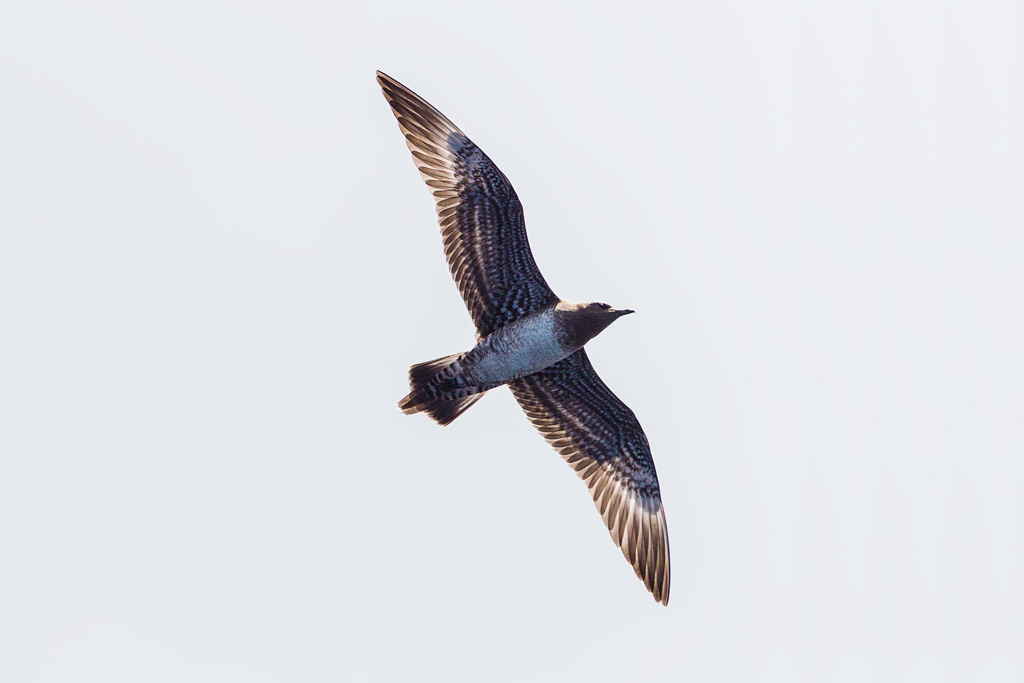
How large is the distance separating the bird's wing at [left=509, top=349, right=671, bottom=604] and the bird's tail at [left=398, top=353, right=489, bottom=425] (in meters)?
0.86

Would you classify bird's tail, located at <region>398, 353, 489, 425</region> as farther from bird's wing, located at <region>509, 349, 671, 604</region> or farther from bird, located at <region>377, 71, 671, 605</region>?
bird's wing, located at <region>509, 349, 671, 604</region>

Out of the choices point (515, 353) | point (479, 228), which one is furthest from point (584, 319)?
point (479, 228)

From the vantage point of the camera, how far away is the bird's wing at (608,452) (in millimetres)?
13898

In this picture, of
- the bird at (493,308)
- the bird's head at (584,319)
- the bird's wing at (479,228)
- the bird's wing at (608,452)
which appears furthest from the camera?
the bird's wing at (608,452)

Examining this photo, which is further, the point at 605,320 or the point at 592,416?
the point at 592,416

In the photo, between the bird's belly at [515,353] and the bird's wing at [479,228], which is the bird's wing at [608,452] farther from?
the bird's wing at [479,228]

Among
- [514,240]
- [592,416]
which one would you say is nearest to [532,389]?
[592,416]

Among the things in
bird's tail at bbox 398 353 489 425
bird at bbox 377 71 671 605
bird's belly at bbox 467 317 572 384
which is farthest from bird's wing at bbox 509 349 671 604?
bird's tail at bbox 398 353 489 425

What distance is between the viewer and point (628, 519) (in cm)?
1416

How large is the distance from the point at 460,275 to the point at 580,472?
2.59m

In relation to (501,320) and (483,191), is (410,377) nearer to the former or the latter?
(501,320)

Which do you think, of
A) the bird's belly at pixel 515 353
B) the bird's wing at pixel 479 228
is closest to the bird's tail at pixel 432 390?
the bird's belly at pixel 515 353

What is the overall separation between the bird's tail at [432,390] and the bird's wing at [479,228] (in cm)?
57

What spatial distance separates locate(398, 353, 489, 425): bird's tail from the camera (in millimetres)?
13227
